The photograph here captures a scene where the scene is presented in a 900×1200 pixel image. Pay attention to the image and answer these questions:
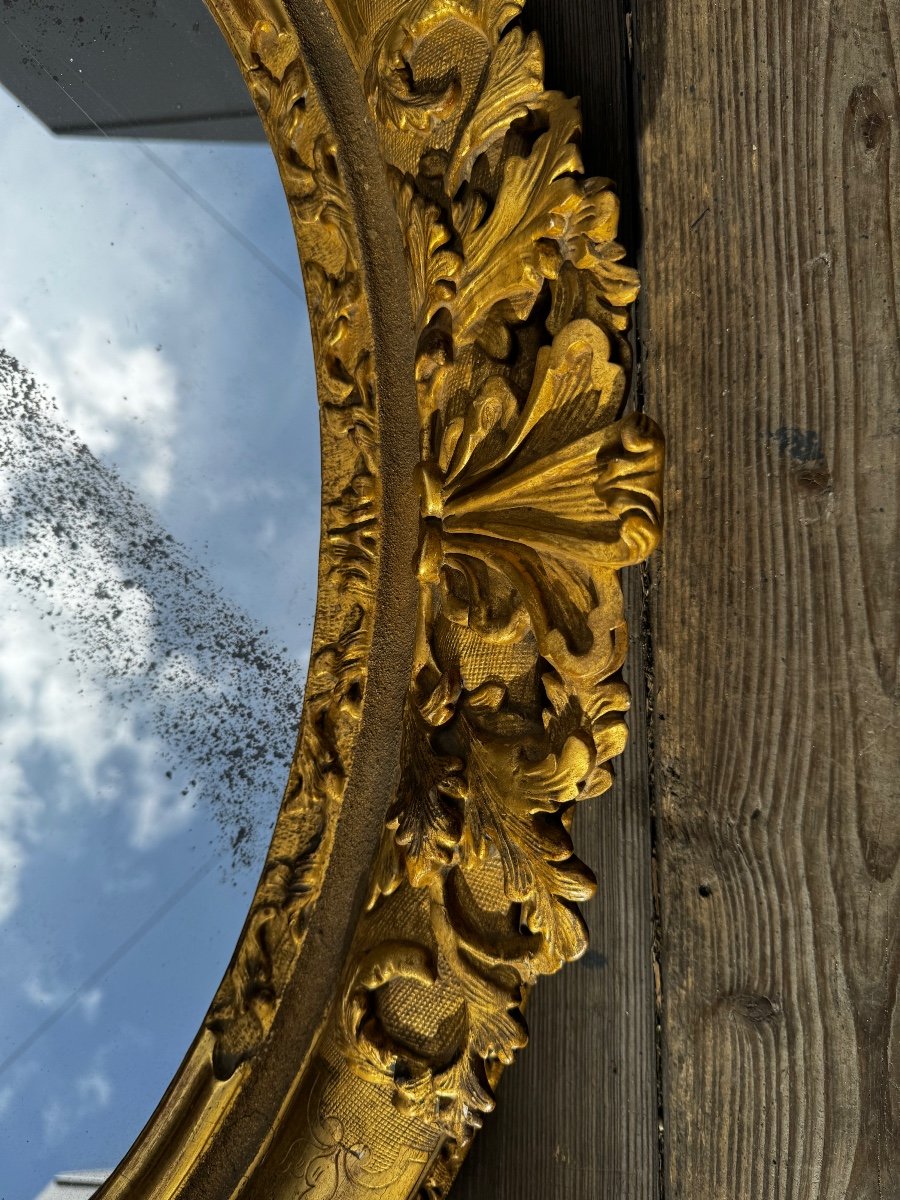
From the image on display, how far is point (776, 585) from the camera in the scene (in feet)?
1.45

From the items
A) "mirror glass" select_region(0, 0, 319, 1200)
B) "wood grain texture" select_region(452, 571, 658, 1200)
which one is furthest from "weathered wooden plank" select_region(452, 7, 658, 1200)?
"mirror glass" select_region(0, 0, 319, 1200)

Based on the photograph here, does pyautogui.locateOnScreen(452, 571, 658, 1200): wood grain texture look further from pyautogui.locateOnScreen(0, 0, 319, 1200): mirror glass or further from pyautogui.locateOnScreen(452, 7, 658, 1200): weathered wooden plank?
pyautogui.locateOnScreen(0, 0, 319, 1200): mirror glass

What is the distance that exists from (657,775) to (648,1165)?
20 cm

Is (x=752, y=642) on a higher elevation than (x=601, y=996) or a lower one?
higher

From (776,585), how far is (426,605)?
0.62 ft

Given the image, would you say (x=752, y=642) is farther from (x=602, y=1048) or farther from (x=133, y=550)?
(x=133, y=550)

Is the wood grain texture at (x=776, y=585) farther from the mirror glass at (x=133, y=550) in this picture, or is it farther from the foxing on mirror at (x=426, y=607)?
the mirror glass at (x=133, y=550)

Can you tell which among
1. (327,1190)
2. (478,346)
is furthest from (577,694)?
(327,1190)

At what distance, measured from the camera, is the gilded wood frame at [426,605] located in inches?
18.0

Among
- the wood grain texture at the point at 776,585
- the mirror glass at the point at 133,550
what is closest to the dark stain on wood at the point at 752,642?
the wood grain texture at the point at 776,585

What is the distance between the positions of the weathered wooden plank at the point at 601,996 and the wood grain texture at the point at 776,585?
0.02 metres

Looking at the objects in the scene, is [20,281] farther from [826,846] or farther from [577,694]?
[826,846]

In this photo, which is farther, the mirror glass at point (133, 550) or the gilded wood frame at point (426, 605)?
the mirror glass at point (133, 550)

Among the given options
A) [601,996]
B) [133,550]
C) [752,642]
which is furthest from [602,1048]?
[133,550]
